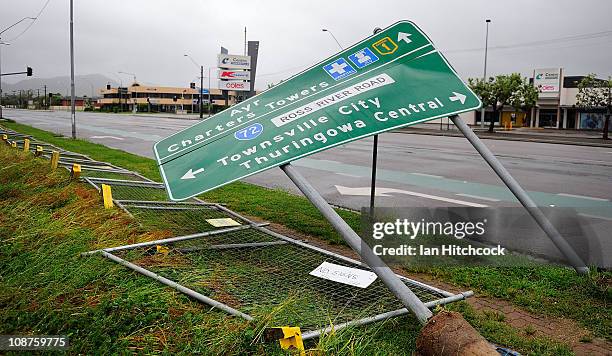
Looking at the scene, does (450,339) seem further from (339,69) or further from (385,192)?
(385,192)

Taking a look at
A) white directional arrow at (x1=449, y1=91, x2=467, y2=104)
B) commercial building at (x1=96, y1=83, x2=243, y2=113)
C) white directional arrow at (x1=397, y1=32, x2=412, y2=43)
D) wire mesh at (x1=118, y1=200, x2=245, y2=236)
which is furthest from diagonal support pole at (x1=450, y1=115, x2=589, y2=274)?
commercial building at (x1=96, y1=83, x2=243, y2=113)

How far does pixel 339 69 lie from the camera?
17.7 ft

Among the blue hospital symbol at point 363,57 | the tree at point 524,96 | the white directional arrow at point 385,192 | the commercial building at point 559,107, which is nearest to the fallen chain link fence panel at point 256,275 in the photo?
the blue hospital symbol at point 363,57

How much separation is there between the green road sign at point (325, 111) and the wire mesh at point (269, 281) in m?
0.86

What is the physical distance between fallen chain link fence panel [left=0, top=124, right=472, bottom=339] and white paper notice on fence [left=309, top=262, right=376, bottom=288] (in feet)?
0.16

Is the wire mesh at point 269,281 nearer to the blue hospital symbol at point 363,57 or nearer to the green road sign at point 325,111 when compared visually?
the green road sign at point 325,111

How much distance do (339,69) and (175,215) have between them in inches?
131

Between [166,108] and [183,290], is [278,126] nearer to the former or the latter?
[183,290]

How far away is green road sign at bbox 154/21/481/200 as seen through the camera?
4.32 metres

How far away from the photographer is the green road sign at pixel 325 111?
4316 mm

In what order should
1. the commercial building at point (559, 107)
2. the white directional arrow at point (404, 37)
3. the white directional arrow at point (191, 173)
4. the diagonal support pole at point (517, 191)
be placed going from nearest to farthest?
the white directional arrow at point (191, 173) < the diagonal support pole at point (517, 191) < the white directional arrow at point (404, 37) < the commercial building at point (559, 107)

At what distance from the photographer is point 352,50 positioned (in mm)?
5504

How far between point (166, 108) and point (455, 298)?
124221mm

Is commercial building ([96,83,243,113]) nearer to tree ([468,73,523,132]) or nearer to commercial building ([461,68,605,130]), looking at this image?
commercial building ([461,68,605,130])
